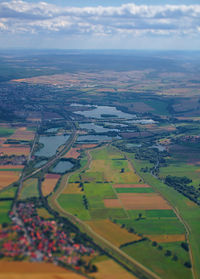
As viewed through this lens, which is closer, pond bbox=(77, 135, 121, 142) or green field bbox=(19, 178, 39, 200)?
green field bbox=(19, 178, 39, 200)

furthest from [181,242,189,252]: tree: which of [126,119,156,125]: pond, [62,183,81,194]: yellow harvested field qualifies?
[126,119,156,125]: pond

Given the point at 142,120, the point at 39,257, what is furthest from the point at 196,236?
the point at 142,120

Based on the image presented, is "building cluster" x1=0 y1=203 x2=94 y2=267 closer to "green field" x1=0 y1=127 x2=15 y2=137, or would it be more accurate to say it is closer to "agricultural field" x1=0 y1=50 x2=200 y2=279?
"agricultural field" x1=0 y1=50 x2=200 y2=279

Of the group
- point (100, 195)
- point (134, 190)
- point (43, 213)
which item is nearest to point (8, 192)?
point (43, 213)

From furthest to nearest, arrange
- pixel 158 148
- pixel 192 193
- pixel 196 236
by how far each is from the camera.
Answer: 1. pixel 158 148
2. pixel 192 193
3. pixel 196 236

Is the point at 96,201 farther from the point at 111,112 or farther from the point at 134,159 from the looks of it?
the point at 111,112

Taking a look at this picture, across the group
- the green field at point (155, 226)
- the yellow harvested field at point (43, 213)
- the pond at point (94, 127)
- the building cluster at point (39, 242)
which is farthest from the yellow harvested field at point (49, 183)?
the pond at point (94, 127)
